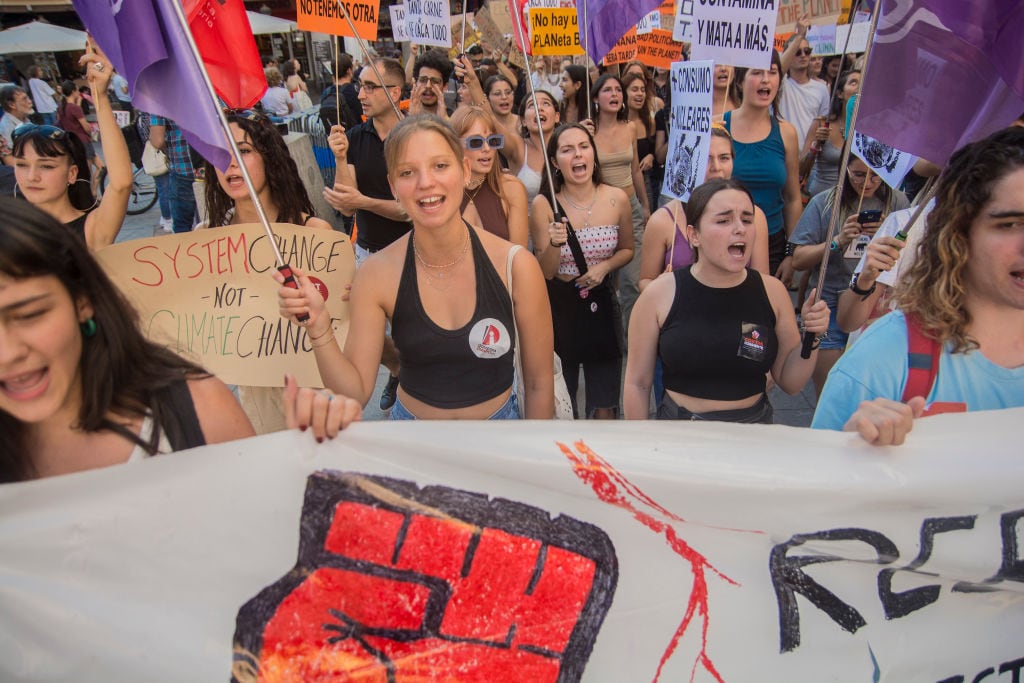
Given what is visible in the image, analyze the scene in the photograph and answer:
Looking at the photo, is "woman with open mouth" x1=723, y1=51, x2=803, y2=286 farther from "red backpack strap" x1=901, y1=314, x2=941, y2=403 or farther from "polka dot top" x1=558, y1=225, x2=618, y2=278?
"red backpack strap" x1=901, y1=314, x2=941, y2=403

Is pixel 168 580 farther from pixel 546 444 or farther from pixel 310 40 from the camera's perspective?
pixel 310 40

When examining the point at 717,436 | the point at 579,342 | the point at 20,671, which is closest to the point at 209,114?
the point at 20,671

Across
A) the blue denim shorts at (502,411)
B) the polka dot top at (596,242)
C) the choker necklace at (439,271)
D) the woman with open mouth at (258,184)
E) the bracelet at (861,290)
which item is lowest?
the blue denim shorts at (502,411)

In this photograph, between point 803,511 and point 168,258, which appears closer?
point 803,511

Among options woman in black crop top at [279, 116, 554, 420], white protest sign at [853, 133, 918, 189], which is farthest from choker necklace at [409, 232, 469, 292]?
white protest sign at [853, 133, 918, 189]

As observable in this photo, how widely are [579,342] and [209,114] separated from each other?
2133mm

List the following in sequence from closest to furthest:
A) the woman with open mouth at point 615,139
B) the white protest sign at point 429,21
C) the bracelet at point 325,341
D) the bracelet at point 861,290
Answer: the bracelet at point 325,341, the bracelet at point 861,290, the woman with open mouth at point 615,139, the white protest sign at point 429,21

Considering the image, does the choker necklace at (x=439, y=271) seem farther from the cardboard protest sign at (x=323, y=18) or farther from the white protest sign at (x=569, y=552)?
the cardboard protest sign at (x=323, y=18)

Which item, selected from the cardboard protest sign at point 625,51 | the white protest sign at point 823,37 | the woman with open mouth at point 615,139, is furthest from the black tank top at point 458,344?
the white protest sign at point 823,37

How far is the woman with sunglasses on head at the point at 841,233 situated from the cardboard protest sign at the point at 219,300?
2311 mm

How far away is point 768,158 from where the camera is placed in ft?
14.7

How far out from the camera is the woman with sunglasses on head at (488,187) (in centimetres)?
354

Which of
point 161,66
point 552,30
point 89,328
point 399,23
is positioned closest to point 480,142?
point 161,66

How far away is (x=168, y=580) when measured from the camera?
1444 mm
